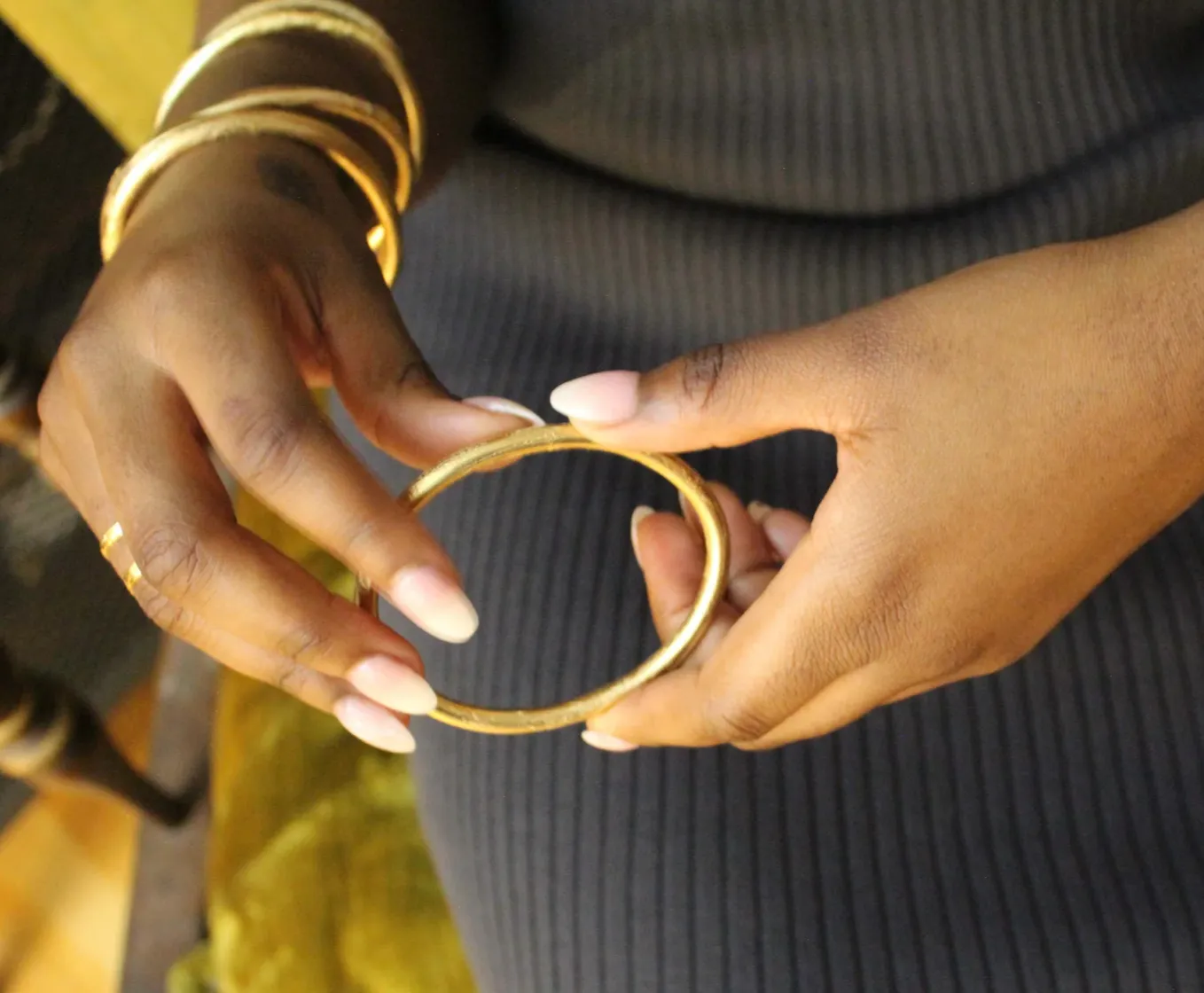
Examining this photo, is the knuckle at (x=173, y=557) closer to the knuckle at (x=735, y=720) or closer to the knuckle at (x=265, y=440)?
the knuckle at (x=265, y=440)

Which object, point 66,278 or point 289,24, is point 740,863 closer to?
point 289,24

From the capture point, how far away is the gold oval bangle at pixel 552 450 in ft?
1.23

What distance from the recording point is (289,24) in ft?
Result: 1.36

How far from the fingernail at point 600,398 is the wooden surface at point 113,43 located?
672 mm

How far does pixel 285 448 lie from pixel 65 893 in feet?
3.18

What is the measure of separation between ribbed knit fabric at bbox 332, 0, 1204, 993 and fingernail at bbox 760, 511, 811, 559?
0.21ft

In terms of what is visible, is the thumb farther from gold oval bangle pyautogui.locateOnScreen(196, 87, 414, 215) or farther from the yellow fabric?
the yellow fabric

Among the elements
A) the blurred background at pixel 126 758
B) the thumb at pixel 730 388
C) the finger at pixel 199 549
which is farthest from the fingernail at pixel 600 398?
the blurred background at pixel 126 758

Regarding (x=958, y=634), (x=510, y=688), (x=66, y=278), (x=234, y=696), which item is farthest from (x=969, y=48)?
(x=66, y=278)

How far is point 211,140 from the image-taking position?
0.38 meters

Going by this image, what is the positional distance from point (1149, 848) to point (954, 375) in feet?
0.84

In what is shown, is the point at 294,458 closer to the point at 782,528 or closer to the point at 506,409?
the point at 506,409

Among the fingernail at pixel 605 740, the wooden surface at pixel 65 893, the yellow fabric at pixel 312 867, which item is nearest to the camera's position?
the fingernail at pixel 605 740

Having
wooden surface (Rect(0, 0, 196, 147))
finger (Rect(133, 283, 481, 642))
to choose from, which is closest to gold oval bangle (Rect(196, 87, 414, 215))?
finger (Rect(133, 283, 481, 642))
